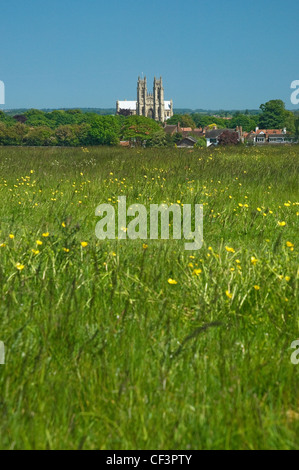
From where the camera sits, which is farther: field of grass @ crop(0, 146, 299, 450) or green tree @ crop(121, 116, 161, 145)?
green tree @ crop(121, 116, 161, 145)

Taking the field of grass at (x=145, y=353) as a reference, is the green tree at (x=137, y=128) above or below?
above

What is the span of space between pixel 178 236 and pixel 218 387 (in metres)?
3.27

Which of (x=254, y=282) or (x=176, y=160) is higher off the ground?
(x=176, y=160)

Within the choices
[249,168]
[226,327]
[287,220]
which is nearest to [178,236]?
[287,220]

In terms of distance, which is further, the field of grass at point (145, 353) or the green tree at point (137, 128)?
the green tree at point (137, 128)

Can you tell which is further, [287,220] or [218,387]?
[287,220]

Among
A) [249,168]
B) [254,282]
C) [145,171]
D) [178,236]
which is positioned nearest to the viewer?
[254,282]

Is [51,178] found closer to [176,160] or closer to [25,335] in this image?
[176,160]

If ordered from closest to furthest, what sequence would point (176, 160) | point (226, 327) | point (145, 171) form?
point (226, 327)
point (145, 171)
point (176, 160)

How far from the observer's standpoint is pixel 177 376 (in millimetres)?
2266

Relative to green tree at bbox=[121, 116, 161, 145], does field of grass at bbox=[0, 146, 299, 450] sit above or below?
below

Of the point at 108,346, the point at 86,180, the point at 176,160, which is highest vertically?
the point at 176,160

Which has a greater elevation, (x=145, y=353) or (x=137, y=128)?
(x=137, y=128)

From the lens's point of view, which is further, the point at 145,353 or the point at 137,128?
the point at 137,128
